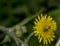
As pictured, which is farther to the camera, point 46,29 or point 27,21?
point 27,21

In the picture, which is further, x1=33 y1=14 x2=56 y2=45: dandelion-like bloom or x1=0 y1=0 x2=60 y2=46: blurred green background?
x1=0 y1=0 x2=60 y2=46: blurred green background

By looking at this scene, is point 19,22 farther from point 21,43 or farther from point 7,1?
point 21,43

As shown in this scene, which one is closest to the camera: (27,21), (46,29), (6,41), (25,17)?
(46,29)

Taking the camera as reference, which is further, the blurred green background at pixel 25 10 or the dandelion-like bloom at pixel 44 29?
the blurred green background at pixel 25 10

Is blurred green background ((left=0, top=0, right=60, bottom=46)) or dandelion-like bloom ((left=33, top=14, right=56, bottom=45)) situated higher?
blurred green background ((left=0, top=0, right=60, bottom=46))

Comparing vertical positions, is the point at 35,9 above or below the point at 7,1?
below

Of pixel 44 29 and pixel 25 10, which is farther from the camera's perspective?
pixel 25 10

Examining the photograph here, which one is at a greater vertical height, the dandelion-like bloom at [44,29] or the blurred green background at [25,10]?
the blurred green background at [25,10]

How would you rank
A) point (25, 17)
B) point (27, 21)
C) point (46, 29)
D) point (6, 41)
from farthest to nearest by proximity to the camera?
point (25, 17) → point (27, 21) → point (6, 41) → point (46, 29)

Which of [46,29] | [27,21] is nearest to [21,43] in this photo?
[46,29]

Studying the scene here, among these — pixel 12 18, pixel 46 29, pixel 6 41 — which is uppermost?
pixel 12 18

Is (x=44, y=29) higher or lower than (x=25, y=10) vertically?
lower
